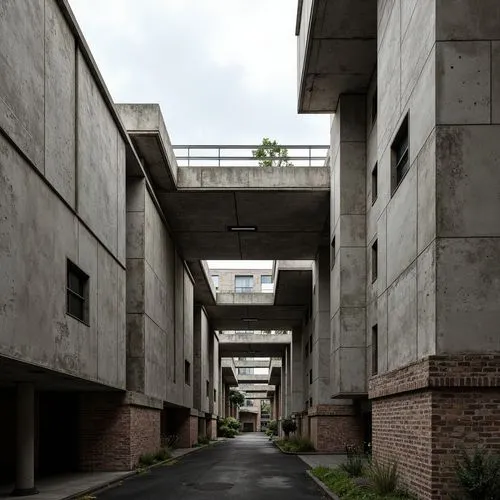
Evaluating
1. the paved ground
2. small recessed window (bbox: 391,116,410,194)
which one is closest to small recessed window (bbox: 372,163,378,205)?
small recessed window (bbox: 391,116,410,194)

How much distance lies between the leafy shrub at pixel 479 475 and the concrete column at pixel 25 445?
29.4 ft

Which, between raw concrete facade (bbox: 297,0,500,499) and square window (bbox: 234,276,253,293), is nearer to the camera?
raw concrete facade (bbox: 297,0,500,499)

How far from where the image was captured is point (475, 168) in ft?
36.0

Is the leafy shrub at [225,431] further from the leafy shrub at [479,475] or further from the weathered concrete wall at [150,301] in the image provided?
the leafy shrub at [479,475]

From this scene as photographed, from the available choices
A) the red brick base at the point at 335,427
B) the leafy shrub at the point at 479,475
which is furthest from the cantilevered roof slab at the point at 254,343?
the leafy shrub at the point at 479,475

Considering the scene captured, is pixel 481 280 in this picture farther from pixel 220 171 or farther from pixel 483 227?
pixel 220 171

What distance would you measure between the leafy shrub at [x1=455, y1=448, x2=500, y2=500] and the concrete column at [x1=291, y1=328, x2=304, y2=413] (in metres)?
37.5

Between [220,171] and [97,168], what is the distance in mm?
8882

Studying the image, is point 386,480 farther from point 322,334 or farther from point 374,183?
point 322,334

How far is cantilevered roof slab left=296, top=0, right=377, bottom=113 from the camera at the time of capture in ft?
58.6

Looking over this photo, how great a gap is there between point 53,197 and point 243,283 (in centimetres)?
6276

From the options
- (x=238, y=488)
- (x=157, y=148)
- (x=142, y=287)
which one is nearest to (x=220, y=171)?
(x=157, y=148)

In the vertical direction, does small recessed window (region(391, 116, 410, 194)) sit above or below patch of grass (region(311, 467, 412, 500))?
above

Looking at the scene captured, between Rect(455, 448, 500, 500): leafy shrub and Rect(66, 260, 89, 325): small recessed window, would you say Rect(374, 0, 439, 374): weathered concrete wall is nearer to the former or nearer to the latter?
Rect(455, 448, 500, 500): leafy shrub
